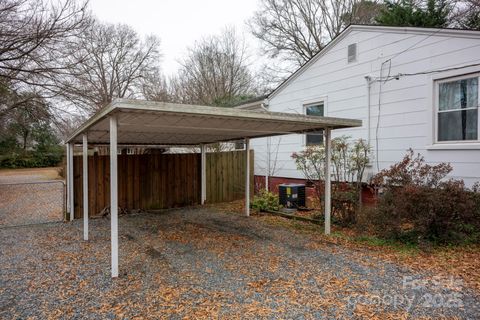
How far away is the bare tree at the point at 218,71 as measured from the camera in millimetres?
19016

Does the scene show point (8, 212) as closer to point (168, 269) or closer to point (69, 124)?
point (69, 124)

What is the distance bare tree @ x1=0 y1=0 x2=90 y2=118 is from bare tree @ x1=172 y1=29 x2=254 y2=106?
9.70m

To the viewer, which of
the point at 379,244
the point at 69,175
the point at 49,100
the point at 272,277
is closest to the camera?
the point at 272,277

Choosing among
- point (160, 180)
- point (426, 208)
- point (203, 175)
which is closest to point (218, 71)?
point (203, 175)

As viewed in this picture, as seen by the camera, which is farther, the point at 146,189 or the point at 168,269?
the point at 146,189

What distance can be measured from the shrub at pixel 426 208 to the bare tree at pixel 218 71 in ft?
47.9

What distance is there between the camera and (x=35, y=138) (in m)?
28.7

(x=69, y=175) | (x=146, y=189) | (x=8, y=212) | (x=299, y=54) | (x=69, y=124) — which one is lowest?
(x=8, y=212)

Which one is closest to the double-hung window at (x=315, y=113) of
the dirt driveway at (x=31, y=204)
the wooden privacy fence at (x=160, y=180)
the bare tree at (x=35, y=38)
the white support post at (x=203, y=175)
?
the wooden privacy fence at (x=160, y=180)

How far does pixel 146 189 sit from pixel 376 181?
612 centimetres

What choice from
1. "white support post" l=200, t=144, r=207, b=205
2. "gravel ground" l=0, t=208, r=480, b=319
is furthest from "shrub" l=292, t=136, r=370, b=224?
"white support post" l=200, t=144, r=207, b=205

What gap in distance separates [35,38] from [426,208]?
1059 centimetres

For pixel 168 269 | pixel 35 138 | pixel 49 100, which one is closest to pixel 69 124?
pixel 49 100

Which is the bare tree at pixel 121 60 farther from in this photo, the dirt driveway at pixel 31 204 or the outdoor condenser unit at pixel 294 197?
the outdoor condenser unit at pixel 294 197
